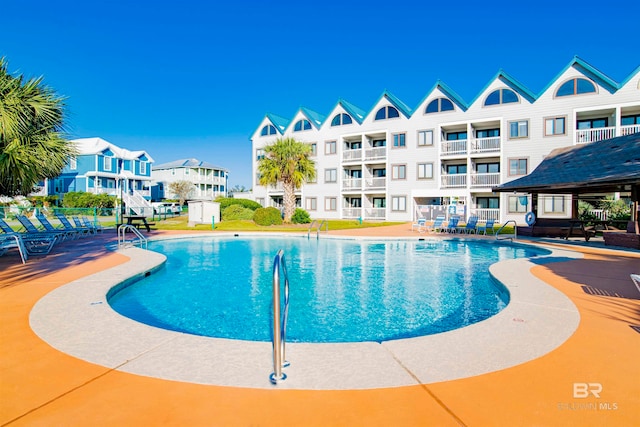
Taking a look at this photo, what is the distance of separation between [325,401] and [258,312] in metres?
4.21

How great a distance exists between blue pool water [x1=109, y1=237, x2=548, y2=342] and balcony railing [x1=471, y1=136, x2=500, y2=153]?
55.7ft

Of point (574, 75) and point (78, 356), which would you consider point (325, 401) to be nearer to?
point (78, 356)

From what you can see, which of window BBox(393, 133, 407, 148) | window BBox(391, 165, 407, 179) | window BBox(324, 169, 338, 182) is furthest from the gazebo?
window BBox(324, 169, 338, 182)

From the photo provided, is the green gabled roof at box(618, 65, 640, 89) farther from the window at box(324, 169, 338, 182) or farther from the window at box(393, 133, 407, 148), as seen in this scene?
the window at box(324, 169, 338, 182)

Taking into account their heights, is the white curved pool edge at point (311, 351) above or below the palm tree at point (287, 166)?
below

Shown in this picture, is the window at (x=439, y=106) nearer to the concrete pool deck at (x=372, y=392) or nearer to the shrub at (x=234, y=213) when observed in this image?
the shrub at (x=234, y=213)

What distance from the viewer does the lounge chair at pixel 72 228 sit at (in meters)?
16.3

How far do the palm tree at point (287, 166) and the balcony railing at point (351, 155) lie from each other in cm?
760

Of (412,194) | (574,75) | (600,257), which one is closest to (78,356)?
(600,257)

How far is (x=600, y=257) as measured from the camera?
1150 centimetres

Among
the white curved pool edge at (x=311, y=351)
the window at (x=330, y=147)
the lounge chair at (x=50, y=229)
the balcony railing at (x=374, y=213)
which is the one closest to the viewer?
the white curved pool edge at (x=311, y=351)

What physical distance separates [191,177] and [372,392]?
6326 centimetres

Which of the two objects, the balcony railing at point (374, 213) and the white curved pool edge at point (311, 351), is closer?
the white curved pool edge at point (311, 351)

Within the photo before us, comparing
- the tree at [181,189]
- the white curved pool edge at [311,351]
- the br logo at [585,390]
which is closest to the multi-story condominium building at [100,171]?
the tree at [181,189]
